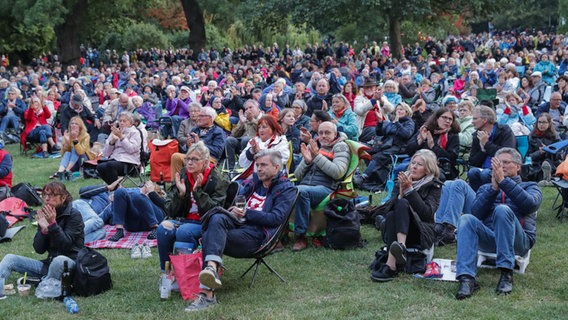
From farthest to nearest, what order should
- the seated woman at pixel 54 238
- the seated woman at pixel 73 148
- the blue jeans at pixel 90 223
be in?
the seated woman at pixel 73 148
the blue jeans at pixel 90 223
the seated woman at pixel 54 238

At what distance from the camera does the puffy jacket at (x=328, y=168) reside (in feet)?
22.8

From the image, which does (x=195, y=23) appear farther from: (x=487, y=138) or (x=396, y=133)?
(x=487, y=138)

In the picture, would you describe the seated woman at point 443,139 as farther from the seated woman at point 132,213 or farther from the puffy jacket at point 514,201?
the seated woman at point 132,213

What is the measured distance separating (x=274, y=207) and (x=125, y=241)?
2.49m

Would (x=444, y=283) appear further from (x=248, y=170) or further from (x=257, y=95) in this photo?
(x=257, y=95)

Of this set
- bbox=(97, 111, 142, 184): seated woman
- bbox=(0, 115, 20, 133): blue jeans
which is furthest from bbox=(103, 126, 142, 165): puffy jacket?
bbox=(0, 115, 20, 133): blue jeans

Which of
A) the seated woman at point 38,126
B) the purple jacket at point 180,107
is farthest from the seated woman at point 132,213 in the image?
the seated woman at point 38,126

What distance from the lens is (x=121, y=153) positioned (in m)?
9.75

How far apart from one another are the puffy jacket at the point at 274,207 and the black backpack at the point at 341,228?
3.82 ft

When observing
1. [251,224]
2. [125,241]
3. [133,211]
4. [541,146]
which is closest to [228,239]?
[251,224]

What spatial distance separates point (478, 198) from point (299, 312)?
1.72 meters

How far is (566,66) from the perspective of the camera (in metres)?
19.7

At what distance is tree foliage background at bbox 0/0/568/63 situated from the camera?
92.4ft

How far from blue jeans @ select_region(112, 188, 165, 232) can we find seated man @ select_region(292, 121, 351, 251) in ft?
5.63
